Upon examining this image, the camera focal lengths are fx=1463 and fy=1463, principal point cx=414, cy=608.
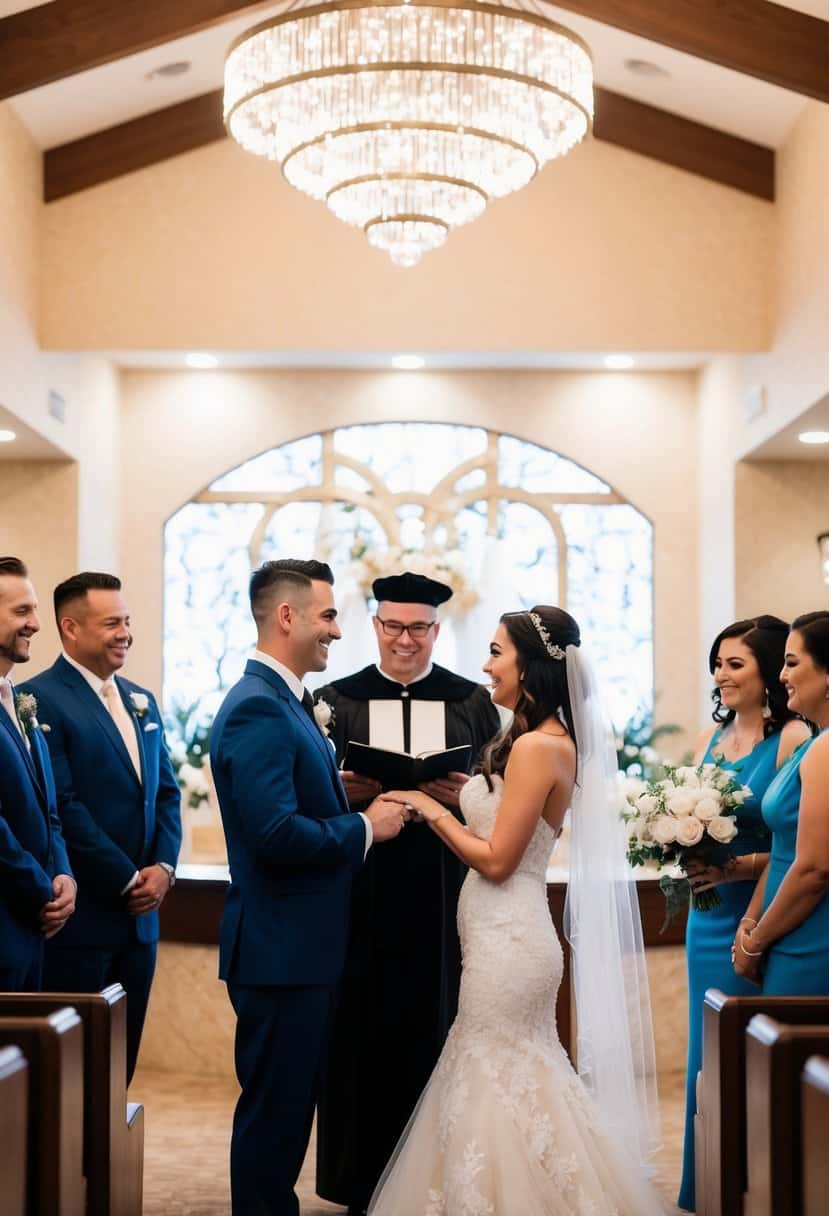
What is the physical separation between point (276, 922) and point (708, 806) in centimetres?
136

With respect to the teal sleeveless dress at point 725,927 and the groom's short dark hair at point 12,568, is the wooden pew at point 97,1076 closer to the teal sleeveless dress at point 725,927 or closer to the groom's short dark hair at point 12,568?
the groom's short dark hair at point 12,568

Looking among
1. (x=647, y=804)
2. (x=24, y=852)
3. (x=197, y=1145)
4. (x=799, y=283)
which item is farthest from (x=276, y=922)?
(x=799, y=283)

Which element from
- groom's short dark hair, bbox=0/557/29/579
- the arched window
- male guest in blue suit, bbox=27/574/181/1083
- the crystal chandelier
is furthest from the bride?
the arched window

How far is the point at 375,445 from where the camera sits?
1034 cm

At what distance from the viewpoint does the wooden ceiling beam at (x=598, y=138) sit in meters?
8.71

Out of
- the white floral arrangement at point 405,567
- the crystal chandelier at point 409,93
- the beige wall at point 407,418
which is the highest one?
the crystal chandelier at point 409,93

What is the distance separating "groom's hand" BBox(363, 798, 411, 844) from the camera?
13.8ft

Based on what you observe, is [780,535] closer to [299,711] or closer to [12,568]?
[299,711]

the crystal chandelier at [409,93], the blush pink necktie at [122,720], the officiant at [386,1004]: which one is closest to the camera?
the officiant at [386,1004]

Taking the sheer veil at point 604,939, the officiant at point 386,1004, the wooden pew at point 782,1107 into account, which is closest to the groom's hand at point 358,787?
the officiant at point 386,1004

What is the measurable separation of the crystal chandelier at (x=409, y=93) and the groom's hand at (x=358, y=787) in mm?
2572

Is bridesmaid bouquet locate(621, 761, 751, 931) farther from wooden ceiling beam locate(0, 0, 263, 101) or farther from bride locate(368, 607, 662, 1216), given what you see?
wooden ceiling beam locate(0, 0, 263, 101)

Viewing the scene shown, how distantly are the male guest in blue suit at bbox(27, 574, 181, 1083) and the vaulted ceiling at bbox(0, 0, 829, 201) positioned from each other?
336 centimetres

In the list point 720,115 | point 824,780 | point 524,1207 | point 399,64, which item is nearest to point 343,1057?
point 524,1207
